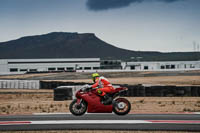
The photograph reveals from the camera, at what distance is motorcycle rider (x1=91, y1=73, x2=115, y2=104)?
9.65 metres

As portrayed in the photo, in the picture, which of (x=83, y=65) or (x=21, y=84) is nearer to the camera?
(x=21, y=84)

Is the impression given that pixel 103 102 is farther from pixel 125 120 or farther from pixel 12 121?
pixel 12 121

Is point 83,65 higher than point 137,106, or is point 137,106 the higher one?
point 83,65

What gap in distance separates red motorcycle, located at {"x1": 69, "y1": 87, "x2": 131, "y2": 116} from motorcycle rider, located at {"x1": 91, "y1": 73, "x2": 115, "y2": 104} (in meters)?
0.11

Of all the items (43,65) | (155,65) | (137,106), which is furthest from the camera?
(43,65)

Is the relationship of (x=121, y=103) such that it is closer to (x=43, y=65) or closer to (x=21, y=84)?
(x=21, y=84)

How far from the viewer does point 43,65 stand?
12169 centimetres

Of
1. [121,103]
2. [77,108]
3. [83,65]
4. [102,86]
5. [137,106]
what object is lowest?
[137,106]

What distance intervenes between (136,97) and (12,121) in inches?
507

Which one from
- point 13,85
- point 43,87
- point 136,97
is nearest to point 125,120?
point 136,97

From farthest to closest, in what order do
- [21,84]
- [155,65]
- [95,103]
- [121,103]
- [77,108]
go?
[155,65] < [21,84] < [77,108] < [121,103] < [95,103]

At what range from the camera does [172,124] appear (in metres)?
10.1

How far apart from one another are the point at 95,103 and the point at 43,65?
114 m

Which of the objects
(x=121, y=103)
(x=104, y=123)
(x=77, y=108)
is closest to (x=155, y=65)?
(x=104, y=123)
